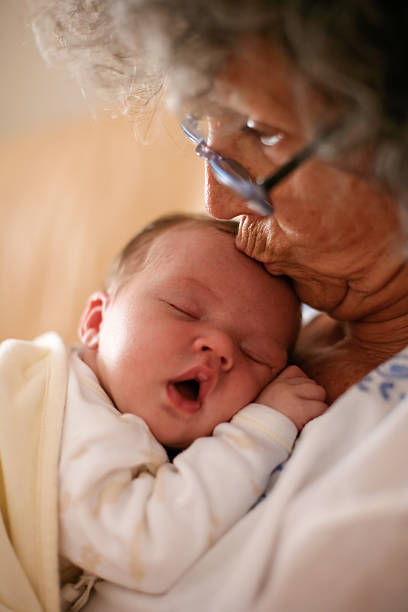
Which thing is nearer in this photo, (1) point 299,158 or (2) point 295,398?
(1) point 299,158

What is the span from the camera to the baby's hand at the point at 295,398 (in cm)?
90

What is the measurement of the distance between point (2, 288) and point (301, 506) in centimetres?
150

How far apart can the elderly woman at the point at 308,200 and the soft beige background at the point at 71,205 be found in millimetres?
893

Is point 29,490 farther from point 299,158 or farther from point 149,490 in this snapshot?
point 299,158

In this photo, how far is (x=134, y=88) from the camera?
39.4 inches

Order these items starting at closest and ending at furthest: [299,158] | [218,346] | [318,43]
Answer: [318,43]
[299,158]
[218,346]

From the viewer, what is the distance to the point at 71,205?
1986mm

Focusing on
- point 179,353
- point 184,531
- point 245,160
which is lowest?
point 184,531

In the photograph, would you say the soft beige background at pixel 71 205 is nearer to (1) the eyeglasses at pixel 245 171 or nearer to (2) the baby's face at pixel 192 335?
(2) the baby's face at pixel 192 335

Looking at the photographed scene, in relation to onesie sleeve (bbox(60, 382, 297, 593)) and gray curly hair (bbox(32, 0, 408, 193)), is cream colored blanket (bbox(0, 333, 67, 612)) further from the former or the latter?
gray curly hair (bbox(32, 0, 408, 193))

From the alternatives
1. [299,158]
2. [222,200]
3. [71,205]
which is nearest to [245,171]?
[222,200]

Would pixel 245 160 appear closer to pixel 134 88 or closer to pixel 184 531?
pixel 134 88

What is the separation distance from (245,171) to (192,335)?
269 mm

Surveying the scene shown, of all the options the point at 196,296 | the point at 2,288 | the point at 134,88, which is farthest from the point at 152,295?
the point at 2,288
